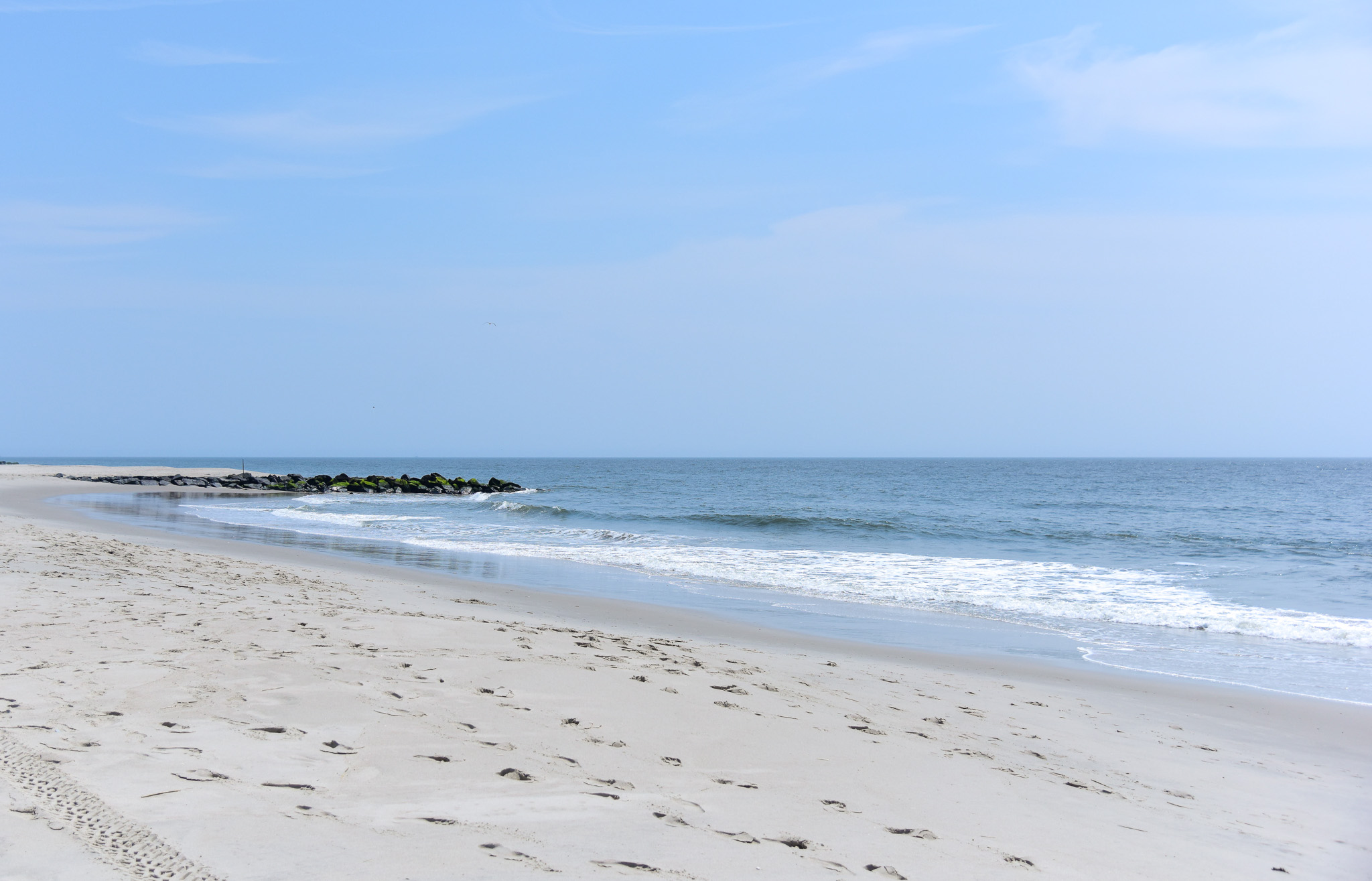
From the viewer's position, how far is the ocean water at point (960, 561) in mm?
10711

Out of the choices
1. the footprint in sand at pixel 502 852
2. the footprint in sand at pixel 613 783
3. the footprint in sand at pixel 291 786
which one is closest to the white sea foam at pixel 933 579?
the footprint in sand at pixel 613 783

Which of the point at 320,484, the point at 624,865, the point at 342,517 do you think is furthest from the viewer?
the point at 320,484

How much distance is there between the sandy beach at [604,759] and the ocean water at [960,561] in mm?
2152

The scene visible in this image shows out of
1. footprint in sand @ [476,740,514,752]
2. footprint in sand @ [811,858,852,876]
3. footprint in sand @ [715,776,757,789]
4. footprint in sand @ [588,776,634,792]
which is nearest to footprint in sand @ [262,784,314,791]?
footprint in sand @ [476,740,514,752]

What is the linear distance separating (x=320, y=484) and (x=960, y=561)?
143 ft

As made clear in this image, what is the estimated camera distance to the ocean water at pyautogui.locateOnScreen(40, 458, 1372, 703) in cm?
1071

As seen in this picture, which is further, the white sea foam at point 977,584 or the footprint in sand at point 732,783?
the white sea foam at point 977,584

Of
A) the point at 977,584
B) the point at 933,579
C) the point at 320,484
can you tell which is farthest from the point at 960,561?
the point at 320,484

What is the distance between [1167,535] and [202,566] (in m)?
26.2

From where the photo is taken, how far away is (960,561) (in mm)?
18562

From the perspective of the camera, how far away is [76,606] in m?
8.25

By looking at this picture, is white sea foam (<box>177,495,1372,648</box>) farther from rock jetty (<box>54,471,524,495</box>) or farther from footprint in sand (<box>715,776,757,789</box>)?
rock jetty (<box>54,471,524,495</box>)

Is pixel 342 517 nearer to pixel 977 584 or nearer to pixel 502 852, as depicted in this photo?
pixel 977 584

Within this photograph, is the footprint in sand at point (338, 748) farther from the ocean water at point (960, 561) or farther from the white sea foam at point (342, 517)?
the white sea foam at point (342, 517)
